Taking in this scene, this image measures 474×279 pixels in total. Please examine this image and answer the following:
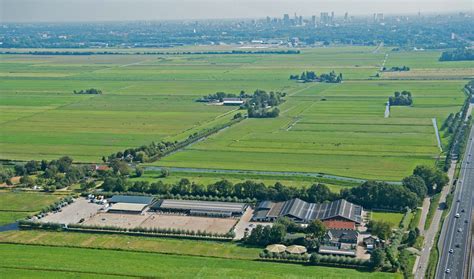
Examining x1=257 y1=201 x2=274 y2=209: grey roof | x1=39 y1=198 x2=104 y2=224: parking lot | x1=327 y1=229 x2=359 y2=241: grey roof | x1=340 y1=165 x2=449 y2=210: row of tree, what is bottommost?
x1=39 y1=198 x2=104 y2=224: parking lot

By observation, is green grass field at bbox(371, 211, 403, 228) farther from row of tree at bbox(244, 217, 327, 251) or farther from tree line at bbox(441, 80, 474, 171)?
tree line at bbox(441, 80, 474, 171)

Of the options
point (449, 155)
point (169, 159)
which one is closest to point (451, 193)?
point (449, 155)

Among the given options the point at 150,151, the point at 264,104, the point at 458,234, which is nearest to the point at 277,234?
the point at 458,234

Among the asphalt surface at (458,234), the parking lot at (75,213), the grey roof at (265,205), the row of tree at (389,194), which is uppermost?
the row of tree at (389,194)

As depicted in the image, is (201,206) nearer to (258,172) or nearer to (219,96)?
(258,172)

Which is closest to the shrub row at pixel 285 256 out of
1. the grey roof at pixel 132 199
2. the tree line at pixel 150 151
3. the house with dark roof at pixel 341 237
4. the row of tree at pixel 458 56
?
the house with dark roof at pixel 341 237

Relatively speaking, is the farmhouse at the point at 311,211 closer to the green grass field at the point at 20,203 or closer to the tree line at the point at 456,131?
the tree line at the point at 456,131

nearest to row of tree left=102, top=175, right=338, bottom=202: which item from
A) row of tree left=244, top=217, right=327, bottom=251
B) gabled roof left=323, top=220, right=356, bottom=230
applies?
gabled roof left=323, top=220, right=356, bottom=230

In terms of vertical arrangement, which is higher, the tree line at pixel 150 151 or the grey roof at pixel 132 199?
the tree line at pixel 150 151
